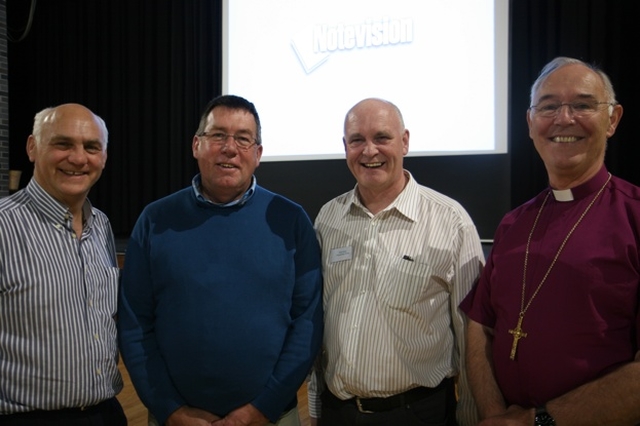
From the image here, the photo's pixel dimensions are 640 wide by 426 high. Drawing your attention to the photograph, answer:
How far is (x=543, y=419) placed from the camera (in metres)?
1.44

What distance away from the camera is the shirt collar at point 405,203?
75.8 inches

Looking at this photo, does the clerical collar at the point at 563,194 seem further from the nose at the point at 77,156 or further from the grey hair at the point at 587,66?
the nose at the point at 77,156

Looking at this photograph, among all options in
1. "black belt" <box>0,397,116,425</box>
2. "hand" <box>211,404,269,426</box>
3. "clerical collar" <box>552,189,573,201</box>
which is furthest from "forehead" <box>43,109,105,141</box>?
"clerical collar" <box>552,189,573,201</box>

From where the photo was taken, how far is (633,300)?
1.42 meters

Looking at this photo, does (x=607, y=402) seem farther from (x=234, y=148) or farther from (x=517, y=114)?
(x=517, y=114)

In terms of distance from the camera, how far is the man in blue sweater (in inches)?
69.9

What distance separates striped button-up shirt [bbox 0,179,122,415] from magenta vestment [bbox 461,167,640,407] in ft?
4.08

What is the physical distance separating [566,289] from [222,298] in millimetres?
1018

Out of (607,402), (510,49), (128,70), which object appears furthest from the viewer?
(128,70)

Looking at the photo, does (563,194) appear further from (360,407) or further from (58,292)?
(58,292)

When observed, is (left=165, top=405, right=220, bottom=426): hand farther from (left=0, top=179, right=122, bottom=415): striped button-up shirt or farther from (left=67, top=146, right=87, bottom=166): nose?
(left=67, top=146, right=87, bottom=166): nose

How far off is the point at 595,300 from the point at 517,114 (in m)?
3.83

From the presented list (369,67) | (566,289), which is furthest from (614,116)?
(369,67)

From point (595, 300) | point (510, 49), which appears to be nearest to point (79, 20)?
point (510, 49)
